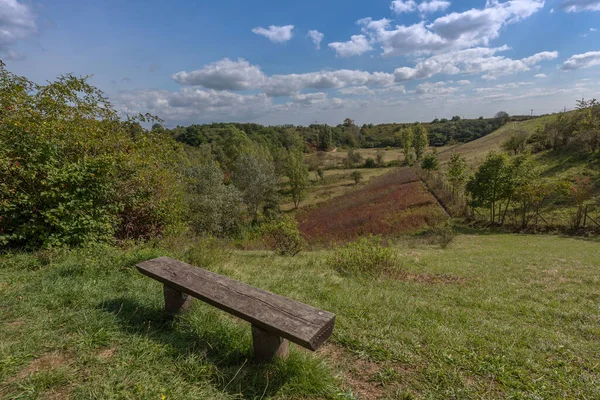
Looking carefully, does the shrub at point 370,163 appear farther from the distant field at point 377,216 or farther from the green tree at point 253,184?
the green tree at point 253,184

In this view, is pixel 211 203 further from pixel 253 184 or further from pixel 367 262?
pixel 367 262

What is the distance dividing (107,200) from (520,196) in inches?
1029

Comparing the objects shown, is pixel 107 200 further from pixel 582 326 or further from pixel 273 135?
pixel 273 135

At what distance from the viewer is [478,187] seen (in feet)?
75.1

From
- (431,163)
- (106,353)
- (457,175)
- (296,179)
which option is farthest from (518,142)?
(106,353)

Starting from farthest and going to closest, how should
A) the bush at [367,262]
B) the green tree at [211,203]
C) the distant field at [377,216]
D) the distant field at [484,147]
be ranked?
the distant field at [484,147] → the distant field at [377,216] → the green tree at [211,203] → the bush at [367,262]

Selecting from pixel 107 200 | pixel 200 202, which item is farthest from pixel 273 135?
pixel 107 200

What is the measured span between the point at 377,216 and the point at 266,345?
24098 mm

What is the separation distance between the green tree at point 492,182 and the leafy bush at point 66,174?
2397cm

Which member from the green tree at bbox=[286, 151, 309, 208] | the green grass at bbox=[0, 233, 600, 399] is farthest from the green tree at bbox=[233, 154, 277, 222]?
the green grass at bbox=[0, 233, 600, 399]

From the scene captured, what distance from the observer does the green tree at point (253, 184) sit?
32.3 meters

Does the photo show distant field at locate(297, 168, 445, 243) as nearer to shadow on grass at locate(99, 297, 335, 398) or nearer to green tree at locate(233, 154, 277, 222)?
green tree at locate(233, 154, 277, 222)

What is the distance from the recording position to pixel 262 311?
2.34m

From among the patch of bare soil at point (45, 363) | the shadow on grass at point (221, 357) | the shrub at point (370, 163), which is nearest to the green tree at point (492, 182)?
the shadow on grass at point (221, 357)
